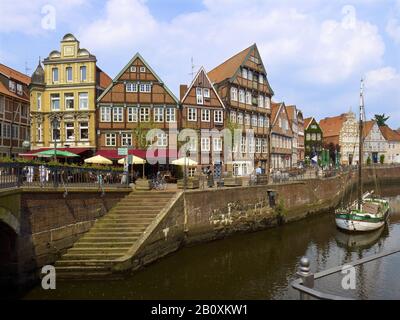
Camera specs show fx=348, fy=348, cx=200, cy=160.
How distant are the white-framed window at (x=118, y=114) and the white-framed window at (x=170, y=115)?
13.7ft

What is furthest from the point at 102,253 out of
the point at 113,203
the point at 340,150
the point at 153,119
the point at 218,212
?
the point at 340,150

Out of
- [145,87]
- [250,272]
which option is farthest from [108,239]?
[145,87]

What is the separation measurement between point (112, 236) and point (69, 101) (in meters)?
20.2

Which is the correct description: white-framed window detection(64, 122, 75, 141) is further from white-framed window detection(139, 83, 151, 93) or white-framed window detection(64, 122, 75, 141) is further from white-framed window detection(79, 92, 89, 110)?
white-framed window detection(139, 83, 151, 93)

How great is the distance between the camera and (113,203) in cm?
1880

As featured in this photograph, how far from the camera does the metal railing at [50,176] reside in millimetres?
12898

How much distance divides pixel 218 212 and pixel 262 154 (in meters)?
21.1

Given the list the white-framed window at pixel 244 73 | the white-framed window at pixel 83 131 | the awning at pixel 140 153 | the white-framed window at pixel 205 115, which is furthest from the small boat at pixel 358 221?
the white-framed window at pixel 83 131

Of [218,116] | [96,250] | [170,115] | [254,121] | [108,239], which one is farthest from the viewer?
[254,121]

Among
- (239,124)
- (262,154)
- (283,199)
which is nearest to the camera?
(283,199)

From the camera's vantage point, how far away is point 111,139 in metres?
32.7

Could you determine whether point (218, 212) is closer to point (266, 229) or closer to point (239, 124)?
point (266, 229)

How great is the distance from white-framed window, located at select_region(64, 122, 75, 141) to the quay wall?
663 inches

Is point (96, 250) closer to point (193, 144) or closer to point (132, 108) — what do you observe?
point (132, 108)
